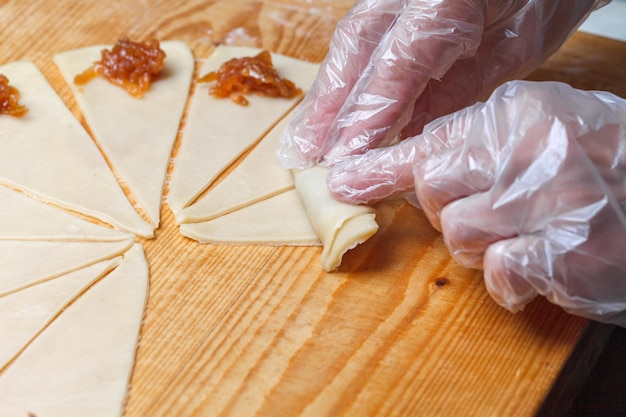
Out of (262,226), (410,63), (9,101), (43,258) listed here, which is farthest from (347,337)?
(9,101)

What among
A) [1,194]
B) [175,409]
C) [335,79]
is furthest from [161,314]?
[335,79]

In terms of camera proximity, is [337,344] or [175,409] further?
[337,344]

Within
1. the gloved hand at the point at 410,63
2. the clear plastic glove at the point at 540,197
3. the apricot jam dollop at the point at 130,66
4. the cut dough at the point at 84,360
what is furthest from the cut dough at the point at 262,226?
the apricot jam dollop at the point at 130,66

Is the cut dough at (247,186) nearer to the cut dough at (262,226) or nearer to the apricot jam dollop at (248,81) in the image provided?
the cut dough at (262,226)

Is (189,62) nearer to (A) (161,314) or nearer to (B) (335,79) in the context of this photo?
(B) (335,79)

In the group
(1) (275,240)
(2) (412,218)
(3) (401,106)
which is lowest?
(2) (412,218)

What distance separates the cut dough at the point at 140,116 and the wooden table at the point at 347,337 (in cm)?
18

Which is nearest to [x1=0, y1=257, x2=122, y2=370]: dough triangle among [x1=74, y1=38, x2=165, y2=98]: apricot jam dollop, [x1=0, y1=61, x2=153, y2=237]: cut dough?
[x1=0, y1=61, x2=153, y2=237]: cut dough

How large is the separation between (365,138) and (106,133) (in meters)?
0.93

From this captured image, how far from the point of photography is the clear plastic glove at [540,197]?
1.81 m

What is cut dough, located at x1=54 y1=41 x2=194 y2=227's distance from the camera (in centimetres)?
246

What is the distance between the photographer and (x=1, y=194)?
238cm

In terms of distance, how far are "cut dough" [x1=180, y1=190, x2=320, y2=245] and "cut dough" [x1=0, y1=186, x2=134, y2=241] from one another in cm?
23

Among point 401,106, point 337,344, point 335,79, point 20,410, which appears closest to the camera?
point 20,410
